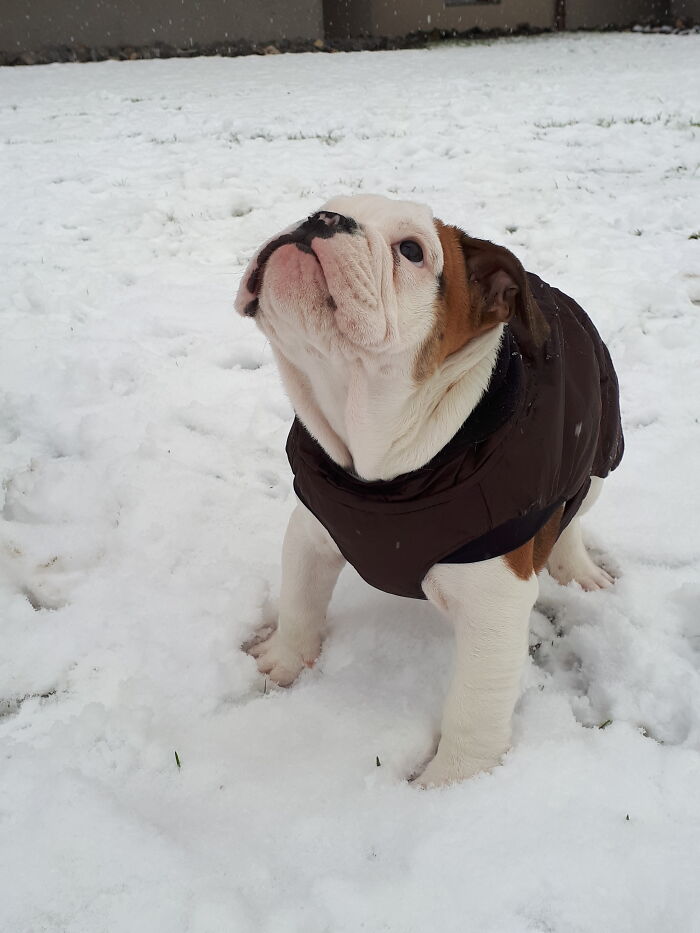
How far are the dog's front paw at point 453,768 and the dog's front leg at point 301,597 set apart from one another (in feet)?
2.05

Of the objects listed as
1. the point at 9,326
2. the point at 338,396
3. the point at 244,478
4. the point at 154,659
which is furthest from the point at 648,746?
the point at 9,326

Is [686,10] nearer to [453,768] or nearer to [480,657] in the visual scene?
[480,657]

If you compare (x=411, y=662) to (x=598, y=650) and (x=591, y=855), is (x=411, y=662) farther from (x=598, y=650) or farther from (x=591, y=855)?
(x=591, y=855)

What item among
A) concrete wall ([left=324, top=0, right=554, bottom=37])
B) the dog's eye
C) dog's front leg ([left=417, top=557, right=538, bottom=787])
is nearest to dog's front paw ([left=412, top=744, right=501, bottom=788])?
dog's front leg ([left=417, top=557, right=538, bottom=787])

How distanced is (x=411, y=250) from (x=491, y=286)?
0.82 ft

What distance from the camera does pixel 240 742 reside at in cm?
232

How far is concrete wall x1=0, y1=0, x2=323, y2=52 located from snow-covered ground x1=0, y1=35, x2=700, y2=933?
39.9ft

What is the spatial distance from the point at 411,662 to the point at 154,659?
925 millimetres

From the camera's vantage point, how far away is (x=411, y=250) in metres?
1.89

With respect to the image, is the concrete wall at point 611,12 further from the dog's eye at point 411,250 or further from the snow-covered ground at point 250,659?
the dog's eye at point 411,250

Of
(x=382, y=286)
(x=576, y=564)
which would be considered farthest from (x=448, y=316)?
(x=576, y=564)

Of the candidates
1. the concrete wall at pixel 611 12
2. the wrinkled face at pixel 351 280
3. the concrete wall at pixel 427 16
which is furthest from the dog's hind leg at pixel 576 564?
the concrete wall at pixel 611 12

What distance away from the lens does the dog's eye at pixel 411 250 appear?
1887mm

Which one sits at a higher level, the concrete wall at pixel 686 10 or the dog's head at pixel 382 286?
the concrete wall at pixel 686 10
